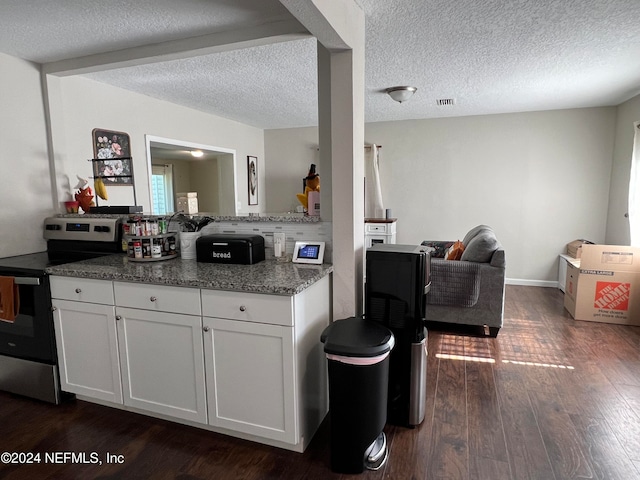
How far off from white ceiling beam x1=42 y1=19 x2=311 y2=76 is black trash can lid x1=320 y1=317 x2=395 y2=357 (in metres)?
1.58

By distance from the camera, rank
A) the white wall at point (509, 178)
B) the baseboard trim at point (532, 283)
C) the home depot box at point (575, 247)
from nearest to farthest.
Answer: the home depot box at point (575, 247) → the white wall at point (509, 178) → the baseboard trim at point (532, 283)

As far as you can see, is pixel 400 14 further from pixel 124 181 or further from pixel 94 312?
pixel 124 181

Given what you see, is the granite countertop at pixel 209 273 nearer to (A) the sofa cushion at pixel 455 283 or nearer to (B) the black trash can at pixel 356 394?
(B) the black trash can at pixel 356 394

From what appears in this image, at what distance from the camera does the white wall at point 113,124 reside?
114 inches

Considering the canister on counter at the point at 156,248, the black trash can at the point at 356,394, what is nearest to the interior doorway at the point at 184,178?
the canister on counter at the point at 156,248

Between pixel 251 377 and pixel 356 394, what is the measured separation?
1.63 ft

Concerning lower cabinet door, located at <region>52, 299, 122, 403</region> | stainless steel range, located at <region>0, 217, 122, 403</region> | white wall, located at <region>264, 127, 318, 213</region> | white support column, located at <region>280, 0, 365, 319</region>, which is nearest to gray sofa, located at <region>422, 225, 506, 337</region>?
white support column, located at <region>280, 0, 365, 319</region>

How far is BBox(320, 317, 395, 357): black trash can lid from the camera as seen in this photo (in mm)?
1618

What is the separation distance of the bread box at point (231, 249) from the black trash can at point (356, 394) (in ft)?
2.26

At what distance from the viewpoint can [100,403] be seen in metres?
2.23

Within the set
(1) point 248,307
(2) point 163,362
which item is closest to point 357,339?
(1) point 248,307

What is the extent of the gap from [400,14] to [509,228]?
3.80m

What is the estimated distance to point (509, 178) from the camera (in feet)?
16.4

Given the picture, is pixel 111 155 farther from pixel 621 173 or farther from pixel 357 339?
pixel 621 173
